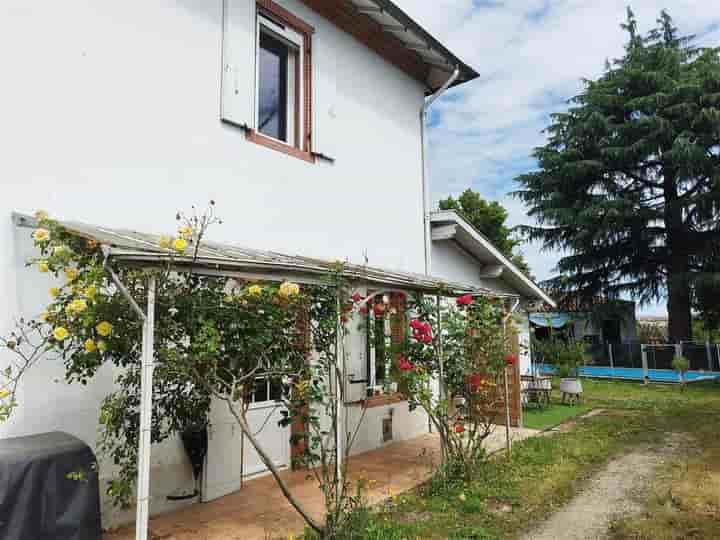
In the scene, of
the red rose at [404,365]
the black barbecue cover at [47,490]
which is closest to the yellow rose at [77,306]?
the black barbecue cover at [47,490]

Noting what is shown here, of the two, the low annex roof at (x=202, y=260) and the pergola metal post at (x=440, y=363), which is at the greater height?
the low annex roof at (x=202, y=260)

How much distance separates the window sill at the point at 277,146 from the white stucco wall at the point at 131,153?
99mm

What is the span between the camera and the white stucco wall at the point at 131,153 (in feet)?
15.3

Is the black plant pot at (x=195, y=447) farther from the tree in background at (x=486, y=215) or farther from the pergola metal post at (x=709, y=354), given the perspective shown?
the tree in background at (x=486, y=215)

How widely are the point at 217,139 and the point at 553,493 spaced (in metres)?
6.13

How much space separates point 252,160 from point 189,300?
10.1 feet

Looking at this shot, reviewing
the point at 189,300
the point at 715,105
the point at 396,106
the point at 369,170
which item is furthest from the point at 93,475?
the point at 715,105

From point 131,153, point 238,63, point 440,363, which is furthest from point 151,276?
point 440,363

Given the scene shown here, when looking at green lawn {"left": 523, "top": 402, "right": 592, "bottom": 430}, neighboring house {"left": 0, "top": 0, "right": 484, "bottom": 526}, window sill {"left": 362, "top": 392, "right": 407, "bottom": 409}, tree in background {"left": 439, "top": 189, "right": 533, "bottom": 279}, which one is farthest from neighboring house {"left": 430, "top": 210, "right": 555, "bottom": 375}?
tree in background {"left": 439, "top": 189, "right": 533, "bottom": 279}

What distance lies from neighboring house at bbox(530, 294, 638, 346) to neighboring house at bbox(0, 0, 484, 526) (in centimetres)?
1720

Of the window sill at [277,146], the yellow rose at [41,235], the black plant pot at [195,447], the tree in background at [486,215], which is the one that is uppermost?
the tree in background at [486,215]

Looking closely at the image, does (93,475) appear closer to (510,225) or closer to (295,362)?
(295,362)

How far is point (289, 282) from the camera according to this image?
4422mm

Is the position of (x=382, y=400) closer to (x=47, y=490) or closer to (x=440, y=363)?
(x=440, y=363)
